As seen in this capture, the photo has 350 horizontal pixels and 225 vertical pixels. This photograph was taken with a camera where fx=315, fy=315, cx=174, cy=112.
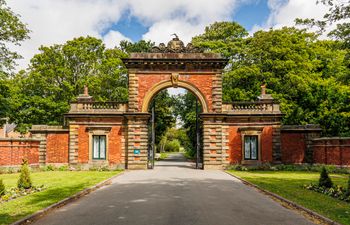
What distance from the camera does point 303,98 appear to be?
30.4 m

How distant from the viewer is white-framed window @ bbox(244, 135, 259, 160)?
24.0 meters

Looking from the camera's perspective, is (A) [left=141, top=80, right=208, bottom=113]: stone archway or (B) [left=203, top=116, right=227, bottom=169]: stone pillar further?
(A) [left=141, top=80, right=208, bottom=113]: stone archway

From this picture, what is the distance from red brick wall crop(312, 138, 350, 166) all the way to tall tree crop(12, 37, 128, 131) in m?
22.3

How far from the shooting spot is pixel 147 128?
2400 cm

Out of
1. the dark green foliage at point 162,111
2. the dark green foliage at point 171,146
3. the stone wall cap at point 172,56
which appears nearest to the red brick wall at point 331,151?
the stone wall cap at point 172,56

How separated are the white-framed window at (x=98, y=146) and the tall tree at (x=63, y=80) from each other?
13306 millimetres

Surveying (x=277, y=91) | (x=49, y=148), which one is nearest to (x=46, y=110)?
(x=49, y=148)

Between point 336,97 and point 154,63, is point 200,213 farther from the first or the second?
point 336,97

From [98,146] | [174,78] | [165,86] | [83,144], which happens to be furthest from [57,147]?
[174,78]

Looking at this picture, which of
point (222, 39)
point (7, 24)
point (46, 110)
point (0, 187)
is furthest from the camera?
point (222, 39)

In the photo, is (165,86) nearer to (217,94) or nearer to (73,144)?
(217,94)

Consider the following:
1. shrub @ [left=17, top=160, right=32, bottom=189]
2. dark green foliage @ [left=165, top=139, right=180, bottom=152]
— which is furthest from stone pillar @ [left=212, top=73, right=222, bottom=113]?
dark green foliage @ [left=165, top=139, right=180, bottom=152]

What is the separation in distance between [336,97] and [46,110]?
99.9ft

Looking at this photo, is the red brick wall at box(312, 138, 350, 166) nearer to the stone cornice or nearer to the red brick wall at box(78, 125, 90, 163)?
the stone cornice
